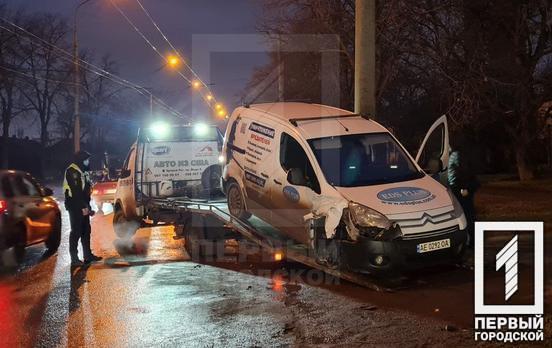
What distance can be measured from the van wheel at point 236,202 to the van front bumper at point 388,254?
2.42 m

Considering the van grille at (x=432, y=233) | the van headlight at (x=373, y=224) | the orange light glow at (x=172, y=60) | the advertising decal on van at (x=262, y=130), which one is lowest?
the van grille at (x=432, y=233)

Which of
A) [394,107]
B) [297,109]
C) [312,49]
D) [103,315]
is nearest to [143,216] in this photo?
[297,109]

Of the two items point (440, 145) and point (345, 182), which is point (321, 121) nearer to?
point (345, 182)

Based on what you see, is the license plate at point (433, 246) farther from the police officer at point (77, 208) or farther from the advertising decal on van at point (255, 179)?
the police officer at point (77, 208)

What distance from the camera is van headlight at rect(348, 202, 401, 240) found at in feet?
24.2

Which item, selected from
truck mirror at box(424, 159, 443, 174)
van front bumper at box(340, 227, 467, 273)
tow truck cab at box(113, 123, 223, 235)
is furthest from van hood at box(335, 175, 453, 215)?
tow truck cab at box(113, 123, 223, 235)

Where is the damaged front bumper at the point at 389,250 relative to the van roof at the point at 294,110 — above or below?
below

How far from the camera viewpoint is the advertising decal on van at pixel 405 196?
7602mm

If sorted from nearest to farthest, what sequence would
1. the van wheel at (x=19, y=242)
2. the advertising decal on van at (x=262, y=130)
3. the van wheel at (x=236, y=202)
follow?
the advertising decal on van at (x=262, y=130), the van wheel at (x=236, y=202), the van wheel at (x=19, y=242)

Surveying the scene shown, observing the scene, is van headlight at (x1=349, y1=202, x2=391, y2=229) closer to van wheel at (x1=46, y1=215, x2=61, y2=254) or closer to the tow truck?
the tow truck

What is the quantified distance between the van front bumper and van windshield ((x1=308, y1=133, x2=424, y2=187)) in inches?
37.5

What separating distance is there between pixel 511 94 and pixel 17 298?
67.7 ft

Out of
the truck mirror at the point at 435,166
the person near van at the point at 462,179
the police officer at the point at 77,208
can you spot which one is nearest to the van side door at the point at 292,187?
the truck mirror at the point at 435,166

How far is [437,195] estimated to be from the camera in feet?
26.0
